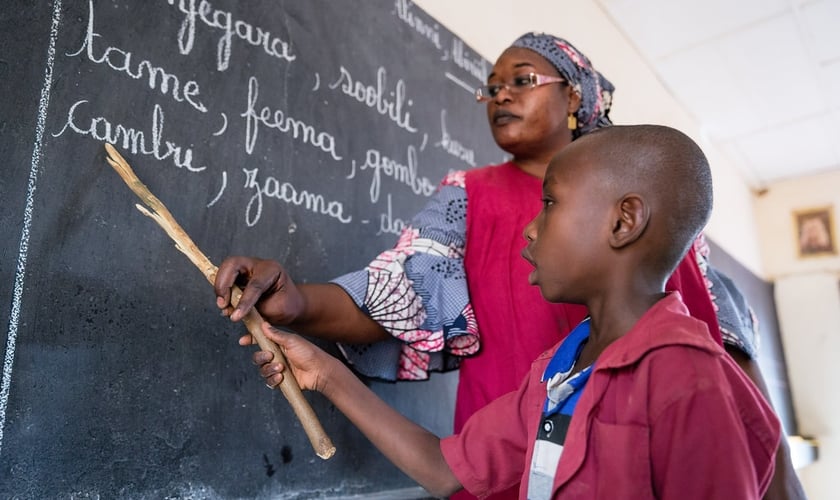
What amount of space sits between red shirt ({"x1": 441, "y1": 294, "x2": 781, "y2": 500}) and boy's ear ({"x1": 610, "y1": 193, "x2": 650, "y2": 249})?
7cm

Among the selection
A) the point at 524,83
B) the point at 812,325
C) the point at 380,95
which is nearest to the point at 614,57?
the point at 380,95

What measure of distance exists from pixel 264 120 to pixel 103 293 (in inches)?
15.6

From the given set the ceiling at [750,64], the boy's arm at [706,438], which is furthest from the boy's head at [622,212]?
the ceiling at [750,64]

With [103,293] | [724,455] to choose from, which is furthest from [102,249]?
[724,455]

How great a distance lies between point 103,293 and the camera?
78 cm

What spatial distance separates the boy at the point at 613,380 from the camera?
0.50 metres

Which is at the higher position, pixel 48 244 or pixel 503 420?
pixel 48 244

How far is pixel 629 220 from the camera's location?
2.02 feet

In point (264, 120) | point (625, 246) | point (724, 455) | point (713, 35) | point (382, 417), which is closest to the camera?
point (724, 455)

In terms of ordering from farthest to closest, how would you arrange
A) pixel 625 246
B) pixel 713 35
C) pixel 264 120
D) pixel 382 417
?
pixel 713 35 → pixel 264 120 → pixel 382 417 → pixel 625 246

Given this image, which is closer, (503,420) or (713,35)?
(503,420)

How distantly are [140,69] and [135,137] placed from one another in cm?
10

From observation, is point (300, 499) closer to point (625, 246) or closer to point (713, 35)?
point (625, 246)

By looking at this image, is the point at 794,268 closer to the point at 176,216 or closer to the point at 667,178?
the point at 667,178
